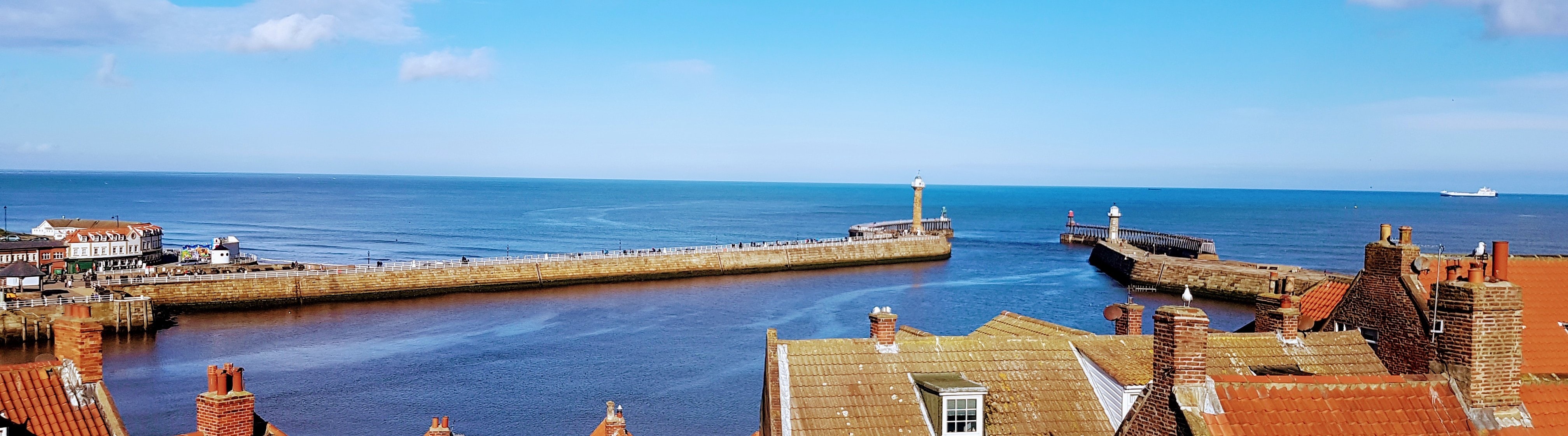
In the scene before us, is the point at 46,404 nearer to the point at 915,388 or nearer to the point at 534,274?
the point at 915,388

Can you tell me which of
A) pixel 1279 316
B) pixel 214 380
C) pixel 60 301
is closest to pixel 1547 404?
pixel 1279 316

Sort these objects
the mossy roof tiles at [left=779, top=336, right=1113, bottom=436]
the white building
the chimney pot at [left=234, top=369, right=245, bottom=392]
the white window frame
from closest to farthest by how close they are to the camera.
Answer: the chimney pot at [left=234, top=369, right=245, bottom=392]
the white window frame
the mossy roof tiles at [left=779, top=336, right=1113, bottom=436]
the white building

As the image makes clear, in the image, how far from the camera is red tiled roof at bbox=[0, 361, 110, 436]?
1271 cm

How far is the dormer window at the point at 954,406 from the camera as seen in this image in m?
16.0

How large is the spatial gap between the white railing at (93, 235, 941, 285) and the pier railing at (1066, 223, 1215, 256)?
26795mm

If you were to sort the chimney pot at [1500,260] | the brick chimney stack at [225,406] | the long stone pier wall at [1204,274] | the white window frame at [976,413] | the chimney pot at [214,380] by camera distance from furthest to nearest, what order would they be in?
1. the long stone pier wall at [1204,274]
2. the chimney pot at [1500,260]
3. the white window frame at [976,413]
4. the brick chimney stack at [225,406]
5. the chimney pot at [214,380]

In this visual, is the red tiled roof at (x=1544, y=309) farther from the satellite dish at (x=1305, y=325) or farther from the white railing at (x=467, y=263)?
the white railing at (x=467, y=263)

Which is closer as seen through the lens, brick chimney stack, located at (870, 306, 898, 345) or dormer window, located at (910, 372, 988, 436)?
dormer window, located at (910, 372, 988, 436)

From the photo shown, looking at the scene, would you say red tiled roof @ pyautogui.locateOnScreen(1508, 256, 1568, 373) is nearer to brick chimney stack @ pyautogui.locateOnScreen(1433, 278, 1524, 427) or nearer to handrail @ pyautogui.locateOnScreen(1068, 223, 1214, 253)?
brick chimney stack @ pyautogui.locateOnScreen(1433, 278, 1524, 427)

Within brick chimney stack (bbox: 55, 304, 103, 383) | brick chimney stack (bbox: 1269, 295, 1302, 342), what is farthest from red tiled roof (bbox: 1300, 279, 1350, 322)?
brick chimney stack (bbox: 55, 304, 103, 383)

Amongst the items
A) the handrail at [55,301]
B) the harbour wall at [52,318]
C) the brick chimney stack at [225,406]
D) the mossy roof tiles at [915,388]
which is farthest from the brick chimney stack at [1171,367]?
the handrail at [55,301]

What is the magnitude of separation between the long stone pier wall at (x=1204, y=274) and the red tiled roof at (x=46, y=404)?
6712 centimetres

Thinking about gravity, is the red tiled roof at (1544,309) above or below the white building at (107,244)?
above

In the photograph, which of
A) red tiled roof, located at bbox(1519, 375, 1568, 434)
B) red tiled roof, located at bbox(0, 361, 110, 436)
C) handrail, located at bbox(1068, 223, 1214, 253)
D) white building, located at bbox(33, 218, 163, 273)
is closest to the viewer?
red tiled roof, located at bbox(1519, 375, 1568, 434)
